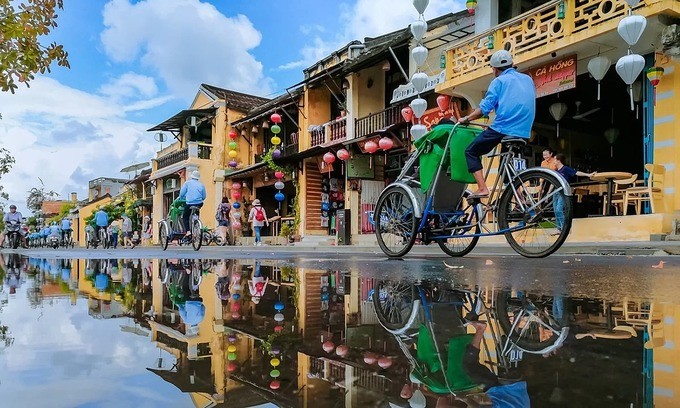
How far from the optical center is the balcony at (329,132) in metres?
16.2

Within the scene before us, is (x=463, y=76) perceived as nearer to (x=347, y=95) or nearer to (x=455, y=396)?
(x=347, y=95)

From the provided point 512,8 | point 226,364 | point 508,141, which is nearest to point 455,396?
point 226,364

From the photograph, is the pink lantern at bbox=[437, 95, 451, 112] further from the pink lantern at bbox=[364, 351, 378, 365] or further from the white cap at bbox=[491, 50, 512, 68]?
the pink lantern at bbox=[364, 351, 378, 365]

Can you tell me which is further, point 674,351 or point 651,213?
point 651,213

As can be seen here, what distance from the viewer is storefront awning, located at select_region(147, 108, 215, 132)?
77.0 ft

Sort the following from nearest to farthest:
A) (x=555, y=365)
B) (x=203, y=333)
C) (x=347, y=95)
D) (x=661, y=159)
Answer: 1. (x=555, y=365)
2. (x=203, y=333)
3. (x=661, y=159)
4. (x=347, y=95)

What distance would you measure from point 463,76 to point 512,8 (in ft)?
6.95

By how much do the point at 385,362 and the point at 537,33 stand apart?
9.34 metres

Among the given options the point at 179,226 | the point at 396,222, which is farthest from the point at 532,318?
the point at 179,226

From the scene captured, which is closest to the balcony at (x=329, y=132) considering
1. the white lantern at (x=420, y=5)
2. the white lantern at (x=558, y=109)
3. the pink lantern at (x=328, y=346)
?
the white lantern at (x=420, y=5)

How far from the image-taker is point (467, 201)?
4469 mm

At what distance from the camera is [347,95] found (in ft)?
52.2

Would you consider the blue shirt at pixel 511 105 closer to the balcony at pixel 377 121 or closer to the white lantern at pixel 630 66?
the white lantern at pixel 630 66

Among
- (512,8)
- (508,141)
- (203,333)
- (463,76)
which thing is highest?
(512,8)
